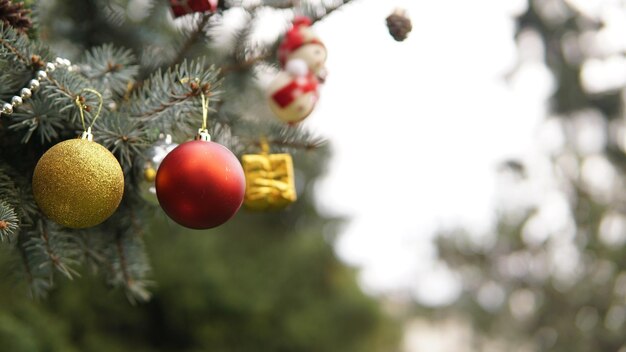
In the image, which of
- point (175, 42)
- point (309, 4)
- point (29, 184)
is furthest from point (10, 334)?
point (309, 4)

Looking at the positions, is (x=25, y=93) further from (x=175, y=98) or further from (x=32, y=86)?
(x=175, y=98)

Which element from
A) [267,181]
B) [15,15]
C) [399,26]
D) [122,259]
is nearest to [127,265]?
[122,259]

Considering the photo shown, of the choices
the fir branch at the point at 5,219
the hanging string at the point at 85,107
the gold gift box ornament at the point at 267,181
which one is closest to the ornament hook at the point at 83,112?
the hanging string at the point at 85,107

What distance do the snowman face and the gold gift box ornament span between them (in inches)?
5.2

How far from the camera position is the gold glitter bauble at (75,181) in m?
0.57

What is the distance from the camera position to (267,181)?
0.77 meters

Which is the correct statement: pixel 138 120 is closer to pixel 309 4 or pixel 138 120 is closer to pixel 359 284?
pixel 309 4

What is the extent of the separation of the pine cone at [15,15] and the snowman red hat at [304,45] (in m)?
0.32

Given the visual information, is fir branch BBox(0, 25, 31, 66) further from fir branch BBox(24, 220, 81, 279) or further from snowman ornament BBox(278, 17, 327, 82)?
snowman ornament BBox(278, 17, 327, 82)

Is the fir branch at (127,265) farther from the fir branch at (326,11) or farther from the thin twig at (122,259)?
the fir branch at (326,11)

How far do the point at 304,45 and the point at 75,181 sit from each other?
359 mm

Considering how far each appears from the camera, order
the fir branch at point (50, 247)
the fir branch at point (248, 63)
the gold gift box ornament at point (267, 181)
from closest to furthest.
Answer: the fir branch at point (50, 247), the gold gift box ornament at point (267, 181), the fir branch at point (248, 63)

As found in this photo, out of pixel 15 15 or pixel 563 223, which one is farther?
pixel 563 223

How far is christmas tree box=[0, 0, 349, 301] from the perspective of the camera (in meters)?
0.59
